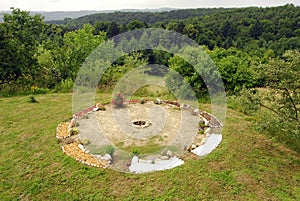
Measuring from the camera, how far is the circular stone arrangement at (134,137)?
6.59 meters

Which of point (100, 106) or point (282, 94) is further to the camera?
point (100, 106)

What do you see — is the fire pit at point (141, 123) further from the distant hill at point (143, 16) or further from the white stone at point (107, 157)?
the distant hill at point (143, 16)

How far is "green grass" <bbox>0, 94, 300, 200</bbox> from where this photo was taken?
17.6 feet

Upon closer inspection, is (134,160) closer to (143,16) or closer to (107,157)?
(107,157)

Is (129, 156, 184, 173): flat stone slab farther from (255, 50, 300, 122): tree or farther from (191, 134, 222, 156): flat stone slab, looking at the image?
(255, 50, 300, 122): tree

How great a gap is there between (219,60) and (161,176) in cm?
1016

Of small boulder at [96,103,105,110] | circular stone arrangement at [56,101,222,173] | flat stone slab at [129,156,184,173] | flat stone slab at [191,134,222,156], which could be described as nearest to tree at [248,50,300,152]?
flat stone slab at [191,134,222,156]

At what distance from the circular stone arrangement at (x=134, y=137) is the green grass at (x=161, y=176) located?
33 centimetres

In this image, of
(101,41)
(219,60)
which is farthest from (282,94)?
(101,41)

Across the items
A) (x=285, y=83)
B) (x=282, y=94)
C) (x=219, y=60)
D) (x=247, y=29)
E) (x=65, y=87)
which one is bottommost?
(x=65, y=87)

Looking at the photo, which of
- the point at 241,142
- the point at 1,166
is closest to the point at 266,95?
the point at 241,142

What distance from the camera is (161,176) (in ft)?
19.5

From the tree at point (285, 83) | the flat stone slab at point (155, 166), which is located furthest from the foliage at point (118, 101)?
the tree at point (285, 83)

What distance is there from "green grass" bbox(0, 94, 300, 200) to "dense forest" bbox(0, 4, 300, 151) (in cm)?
90
